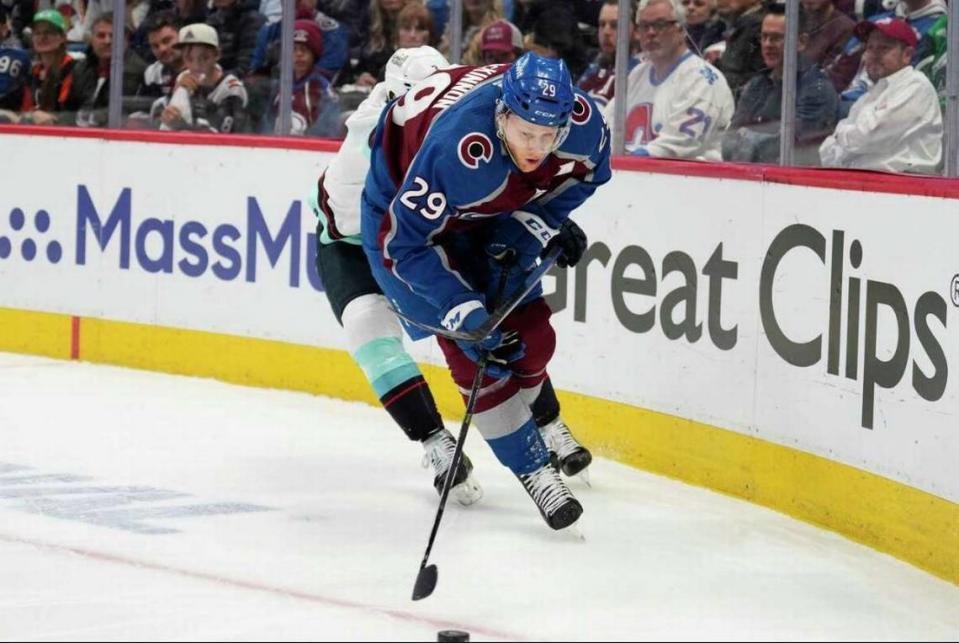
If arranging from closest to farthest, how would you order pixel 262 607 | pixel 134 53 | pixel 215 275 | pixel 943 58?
pixel 262 607 → pixel 943 58 → pixel 215 275 → pixel 134 53

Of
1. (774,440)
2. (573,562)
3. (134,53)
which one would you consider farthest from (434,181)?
(134,53)

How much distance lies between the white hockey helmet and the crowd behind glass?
113cm

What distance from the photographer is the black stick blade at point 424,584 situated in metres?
4.05

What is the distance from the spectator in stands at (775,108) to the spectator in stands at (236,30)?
255 centimetres

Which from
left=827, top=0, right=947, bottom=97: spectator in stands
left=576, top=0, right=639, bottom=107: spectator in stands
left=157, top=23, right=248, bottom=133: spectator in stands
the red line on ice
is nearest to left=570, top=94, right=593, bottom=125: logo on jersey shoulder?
left=827, top=0, right=947, bottom=97: spectator in stands

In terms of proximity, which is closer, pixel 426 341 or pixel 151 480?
pixel 151 480

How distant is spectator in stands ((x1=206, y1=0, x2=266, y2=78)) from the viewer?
7656 millimetres

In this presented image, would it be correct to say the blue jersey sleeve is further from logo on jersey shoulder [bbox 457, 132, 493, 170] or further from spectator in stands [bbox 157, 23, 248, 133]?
spectator in stands [bbox 157, 23, 248, 133]

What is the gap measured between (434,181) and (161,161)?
11.2 ft

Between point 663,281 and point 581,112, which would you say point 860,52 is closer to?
point 663,281

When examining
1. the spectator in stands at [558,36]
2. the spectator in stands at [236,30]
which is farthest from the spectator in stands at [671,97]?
the spectator in stands at [236,30]

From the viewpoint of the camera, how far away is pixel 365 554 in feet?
15.0

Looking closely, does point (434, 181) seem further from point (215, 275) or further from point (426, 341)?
point (215, 275)

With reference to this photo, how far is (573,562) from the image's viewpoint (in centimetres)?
450
